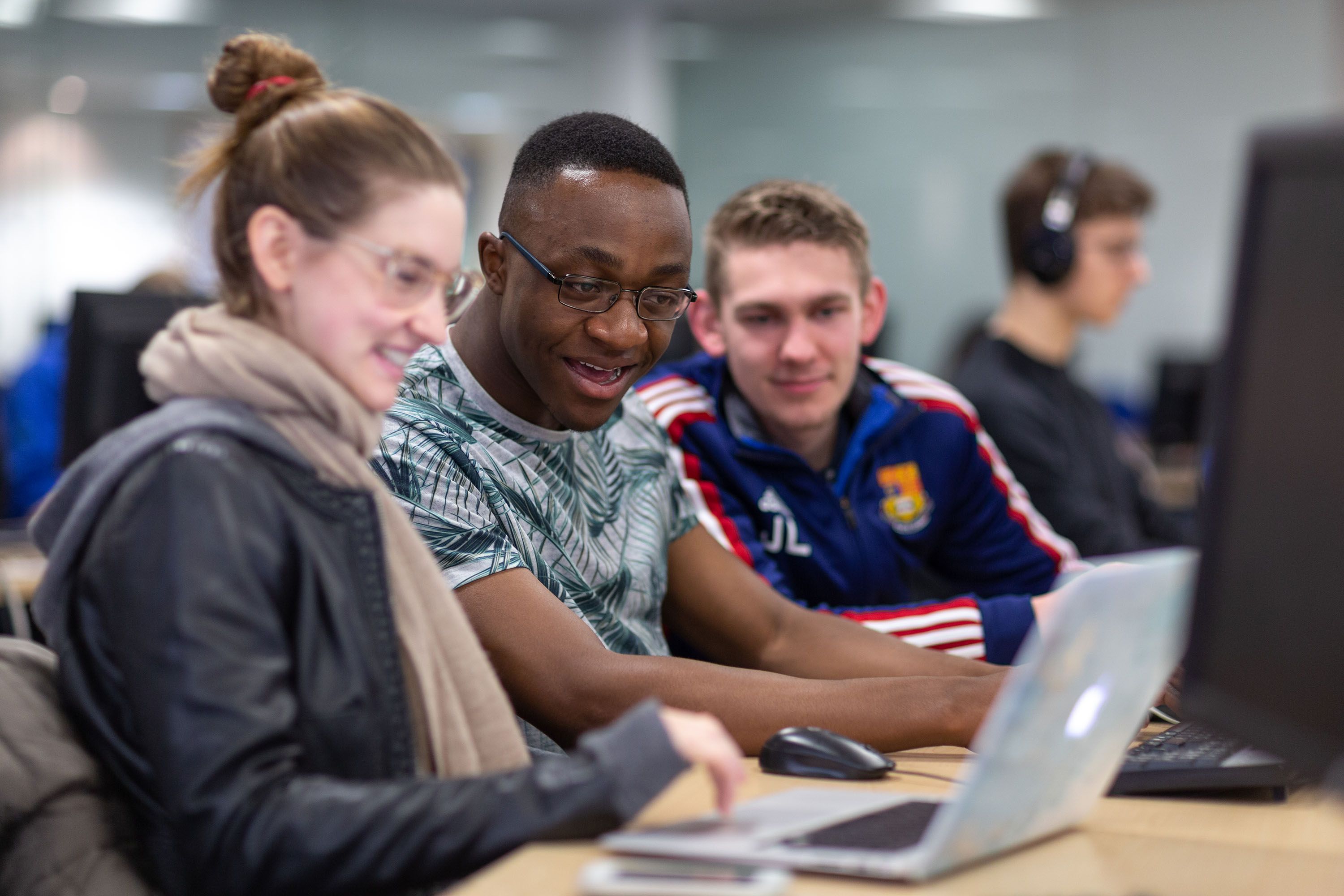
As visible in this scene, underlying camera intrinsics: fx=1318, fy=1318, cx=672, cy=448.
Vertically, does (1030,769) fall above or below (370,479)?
below

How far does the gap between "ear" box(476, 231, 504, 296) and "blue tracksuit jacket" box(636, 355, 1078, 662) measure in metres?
0.50

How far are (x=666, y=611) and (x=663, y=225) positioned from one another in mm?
558

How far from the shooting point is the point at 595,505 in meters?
1.64

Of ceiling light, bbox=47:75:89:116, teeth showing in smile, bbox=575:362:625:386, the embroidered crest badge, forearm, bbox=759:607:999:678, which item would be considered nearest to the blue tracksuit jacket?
the embroidered crest badge

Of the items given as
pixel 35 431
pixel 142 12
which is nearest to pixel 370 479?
pixel 35 431

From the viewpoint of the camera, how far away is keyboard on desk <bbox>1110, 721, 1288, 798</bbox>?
3.77 feet

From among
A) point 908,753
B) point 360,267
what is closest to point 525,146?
point 360,267

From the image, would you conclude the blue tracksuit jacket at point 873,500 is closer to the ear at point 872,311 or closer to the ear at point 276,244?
the ear at point 872,311

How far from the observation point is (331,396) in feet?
3.41

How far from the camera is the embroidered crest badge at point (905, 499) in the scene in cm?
218

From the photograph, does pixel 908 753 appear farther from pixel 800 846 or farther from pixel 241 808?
pixel 241 808

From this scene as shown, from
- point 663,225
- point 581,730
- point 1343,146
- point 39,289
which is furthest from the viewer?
point 39,289

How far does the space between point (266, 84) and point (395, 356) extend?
260mm

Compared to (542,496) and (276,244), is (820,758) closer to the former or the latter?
(542,496)
